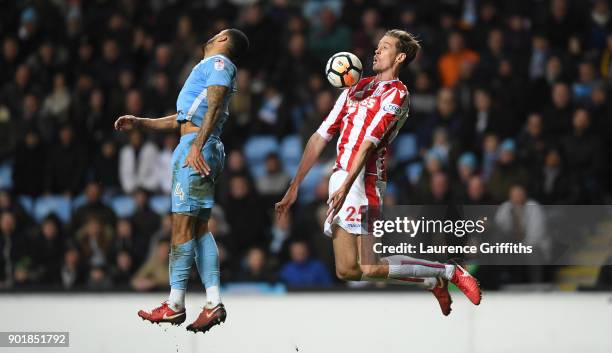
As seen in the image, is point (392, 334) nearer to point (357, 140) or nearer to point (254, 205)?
point (357, 140)

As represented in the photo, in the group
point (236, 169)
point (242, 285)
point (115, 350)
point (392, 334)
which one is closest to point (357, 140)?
point (392, 334)

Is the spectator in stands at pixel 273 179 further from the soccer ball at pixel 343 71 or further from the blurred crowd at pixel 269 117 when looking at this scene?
the soccer ball at pixel 343 71

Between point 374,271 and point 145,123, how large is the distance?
2.05 meters

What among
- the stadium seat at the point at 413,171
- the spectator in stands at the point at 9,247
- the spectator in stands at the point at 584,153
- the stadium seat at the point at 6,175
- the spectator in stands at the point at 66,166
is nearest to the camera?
the spectator in stands at the point at 584,153

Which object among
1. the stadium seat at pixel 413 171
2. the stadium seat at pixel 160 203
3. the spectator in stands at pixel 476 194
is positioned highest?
the stadium seat at pixel 413 171

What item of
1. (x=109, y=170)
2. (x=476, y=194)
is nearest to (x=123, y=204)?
(x=109, y=170)

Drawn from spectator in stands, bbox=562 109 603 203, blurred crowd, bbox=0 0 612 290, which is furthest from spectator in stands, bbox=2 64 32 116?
spectator in stands, bbox=562 109 603 203

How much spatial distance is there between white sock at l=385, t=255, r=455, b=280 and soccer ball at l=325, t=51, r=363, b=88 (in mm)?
1341

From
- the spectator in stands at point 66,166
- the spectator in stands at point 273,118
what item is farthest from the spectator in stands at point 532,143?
the spectator in stands at point 66,166

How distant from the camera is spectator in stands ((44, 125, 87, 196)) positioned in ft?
46.6

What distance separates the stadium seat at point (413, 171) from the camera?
1329 centimetres

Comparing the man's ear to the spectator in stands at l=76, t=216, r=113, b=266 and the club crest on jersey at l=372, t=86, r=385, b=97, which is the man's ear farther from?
the spectator in stands at l=76, t=216, r=113, b=266

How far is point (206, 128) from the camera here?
8242 millimetres

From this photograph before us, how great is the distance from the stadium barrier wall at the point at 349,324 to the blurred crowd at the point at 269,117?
1.19m
